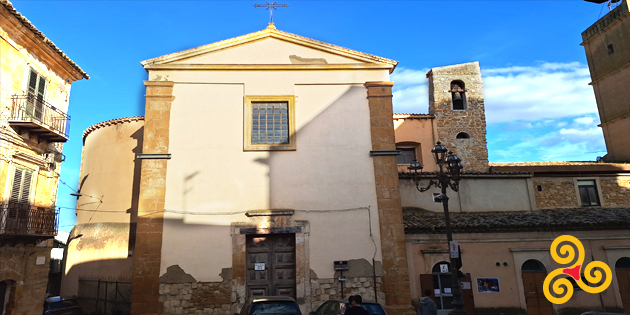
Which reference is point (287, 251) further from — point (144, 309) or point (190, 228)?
point (144, 309)

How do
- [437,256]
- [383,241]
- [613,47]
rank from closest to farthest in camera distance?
[383,241]
[437,256]
[613,47]

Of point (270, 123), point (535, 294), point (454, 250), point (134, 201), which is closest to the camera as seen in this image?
point (454, 250)

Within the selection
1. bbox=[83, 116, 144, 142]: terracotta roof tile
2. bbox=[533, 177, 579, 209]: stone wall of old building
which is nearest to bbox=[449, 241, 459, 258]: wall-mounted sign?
bbox=[533, 177, 579, 209]: stone wall of old building

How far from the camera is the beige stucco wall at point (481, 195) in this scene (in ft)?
57.8

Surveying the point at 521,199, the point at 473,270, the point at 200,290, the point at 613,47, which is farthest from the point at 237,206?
the point at 613,47

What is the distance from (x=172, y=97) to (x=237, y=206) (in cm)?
433

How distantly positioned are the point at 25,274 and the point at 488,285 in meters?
15.0

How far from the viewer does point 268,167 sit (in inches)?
557

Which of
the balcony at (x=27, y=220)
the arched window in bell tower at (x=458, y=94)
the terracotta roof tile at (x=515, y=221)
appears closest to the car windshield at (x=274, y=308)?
the terracotta roof tile at (x=515, y=221)

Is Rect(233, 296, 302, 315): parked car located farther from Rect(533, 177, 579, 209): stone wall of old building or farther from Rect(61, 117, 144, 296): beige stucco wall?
Rect(533, 177, 579, 209): stone wall of old building

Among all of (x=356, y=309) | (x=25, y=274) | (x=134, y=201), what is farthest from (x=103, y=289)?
(x=356, y=309)

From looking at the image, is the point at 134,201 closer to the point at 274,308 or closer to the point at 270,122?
the point at 270,122

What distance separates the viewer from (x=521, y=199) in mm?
18125

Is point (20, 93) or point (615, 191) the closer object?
point (20, 93)
